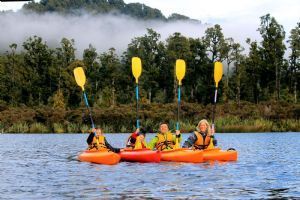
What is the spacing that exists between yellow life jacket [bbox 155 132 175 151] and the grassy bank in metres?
27.0

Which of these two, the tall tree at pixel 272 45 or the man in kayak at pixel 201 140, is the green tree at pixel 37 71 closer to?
the tall tree at pixel 272 45

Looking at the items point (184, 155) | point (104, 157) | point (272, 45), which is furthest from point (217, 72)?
point (272, 45)

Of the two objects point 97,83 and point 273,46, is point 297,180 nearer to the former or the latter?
point 273,46

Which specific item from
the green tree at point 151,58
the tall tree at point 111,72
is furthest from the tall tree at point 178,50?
the tall tree at point 111,72

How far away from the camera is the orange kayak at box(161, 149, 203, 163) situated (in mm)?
18500

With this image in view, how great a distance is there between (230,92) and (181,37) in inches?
409

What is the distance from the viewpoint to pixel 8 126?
2276 inches

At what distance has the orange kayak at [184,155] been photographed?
60.7ft

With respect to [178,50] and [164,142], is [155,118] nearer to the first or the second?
[178,50]

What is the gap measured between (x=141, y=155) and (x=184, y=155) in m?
1.42

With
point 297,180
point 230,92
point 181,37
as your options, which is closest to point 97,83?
point 181,37

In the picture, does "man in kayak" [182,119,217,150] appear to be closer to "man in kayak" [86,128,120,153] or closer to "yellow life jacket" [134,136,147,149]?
"yellow life jacket" [134,136,147,149]

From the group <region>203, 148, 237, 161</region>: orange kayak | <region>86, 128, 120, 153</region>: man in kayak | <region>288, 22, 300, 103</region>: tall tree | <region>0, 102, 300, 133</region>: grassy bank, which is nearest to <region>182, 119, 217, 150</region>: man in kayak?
<region>203, 148, 237, 161</region>: orange kayak

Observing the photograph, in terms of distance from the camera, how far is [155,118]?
54719mm
